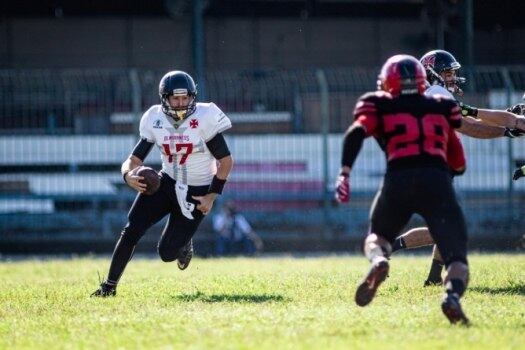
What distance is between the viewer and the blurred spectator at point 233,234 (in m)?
20.7

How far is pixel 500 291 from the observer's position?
9711mm

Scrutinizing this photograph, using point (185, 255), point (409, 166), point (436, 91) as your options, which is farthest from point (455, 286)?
point (185, 255)

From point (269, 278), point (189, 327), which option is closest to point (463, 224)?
point (189, 327)

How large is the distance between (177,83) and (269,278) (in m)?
2.56

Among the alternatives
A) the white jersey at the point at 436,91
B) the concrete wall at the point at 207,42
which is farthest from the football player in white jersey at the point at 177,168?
the concrete wall at the point at 207,42

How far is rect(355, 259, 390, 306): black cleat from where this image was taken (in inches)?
298

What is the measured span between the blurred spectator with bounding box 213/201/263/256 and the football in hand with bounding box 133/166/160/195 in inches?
413

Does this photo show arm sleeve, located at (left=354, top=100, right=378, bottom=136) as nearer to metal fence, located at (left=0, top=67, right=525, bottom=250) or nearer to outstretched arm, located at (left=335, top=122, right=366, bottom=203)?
outstretched arm, located at (left=335, top=122, right=366, bottom=203)

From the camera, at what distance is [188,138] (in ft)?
33.7

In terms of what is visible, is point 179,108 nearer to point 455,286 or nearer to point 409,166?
point 409,166

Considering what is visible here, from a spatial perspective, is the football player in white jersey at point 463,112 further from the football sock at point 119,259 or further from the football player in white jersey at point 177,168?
the football sock at point 119,259

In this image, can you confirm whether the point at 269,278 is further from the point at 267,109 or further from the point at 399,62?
the point at 267,109

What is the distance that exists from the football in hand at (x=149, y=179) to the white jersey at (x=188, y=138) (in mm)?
346

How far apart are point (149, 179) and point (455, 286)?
3.47 meters
